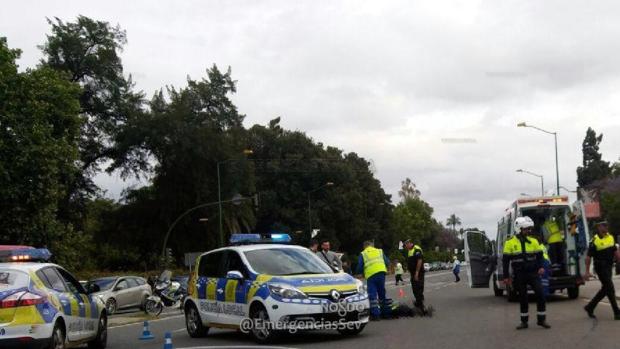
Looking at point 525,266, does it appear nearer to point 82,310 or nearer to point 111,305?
point 82,310

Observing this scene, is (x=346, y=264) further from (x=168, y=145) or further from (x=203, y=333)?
(x=168, y=145)

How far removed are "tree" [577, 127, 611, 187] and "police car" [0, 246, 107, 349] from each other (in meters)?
114

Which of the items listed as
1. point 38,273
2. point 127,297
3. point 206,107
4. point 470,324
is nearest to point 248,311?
point 38,273

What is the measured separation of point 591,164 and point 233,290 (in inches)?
4542

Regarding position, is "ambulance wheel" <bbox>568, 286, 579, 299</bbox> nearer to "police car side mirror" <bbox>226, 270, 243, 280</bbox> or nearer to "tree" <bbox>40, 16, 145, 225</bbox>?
"police car side mirror" <bbox>226, 270, 243, 280</bbox>

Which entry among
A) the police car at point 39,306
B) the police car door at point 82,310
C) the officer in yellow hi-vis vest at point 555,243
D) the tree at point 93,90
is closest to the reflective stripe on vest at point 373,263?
the police car door at point 82,310

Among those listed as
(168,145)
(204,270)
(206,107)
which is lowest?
(204,270)

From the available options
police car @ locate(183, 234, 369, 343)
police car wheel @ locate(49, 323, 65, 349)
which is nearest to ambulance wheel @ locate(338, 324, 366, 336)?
police car @ locate(183, 234, 369, 343)

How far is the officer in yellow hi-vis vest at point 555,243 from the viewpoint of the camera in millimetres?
21031

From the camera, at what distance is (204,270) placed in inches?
601

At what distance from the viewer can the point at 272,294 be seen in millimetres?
12781

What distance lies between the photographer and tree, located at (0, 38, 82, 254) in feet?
124

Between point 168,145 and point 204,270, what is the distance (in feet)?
139

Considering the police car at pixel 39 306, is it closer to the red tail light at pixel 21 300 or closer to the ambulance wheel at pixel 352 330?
the red tail light at pixel 21 300
